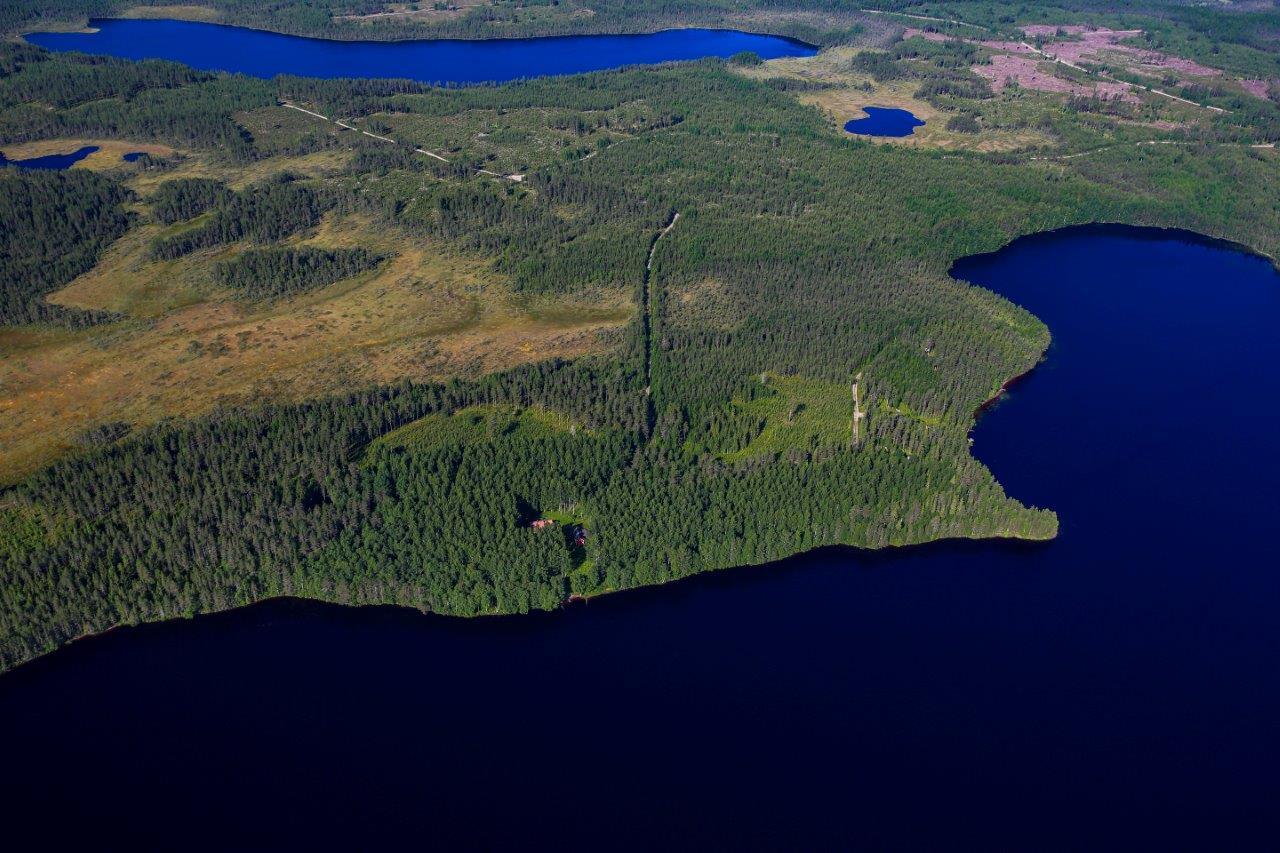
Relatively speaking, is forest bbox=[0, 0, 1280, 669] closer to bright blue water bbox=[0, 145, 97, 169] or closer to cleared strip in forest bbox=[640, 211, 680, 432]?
cleared strip in forest bbox=[640, 211, 680, 432]

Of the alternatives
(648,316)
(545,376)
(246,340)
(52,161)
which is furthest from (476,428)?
(52,161)

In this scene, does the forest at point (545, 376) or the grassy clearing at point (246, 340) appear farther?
the grassy clearing at point (246, 340)

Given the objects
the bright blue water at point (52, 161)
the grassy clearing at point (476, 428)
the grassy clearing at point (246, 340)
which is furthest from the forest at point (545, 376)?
the bright blue water at point (52, 161)

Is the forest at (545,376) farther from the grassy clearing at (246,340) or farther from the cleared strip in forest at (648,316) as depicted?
the grassy clearing at (246,340)

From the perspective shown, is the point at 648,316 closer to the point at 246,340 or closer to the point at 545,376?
the point at 545,376

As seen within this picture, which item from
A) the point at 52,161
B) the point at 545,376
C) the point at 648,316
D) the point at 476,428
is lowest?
the point at 476,428

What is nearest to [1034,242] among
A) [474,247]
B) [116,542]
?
[474,247]
